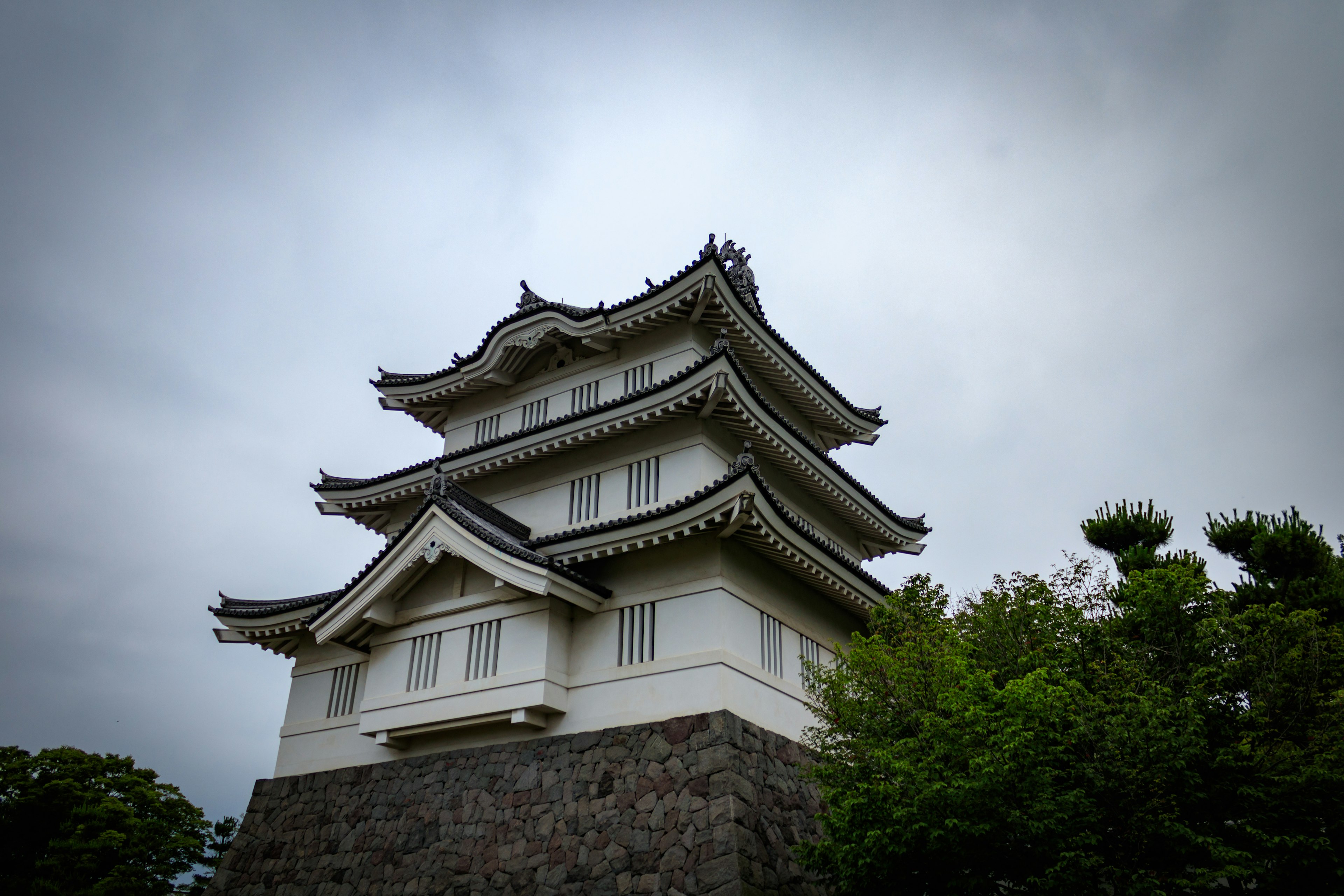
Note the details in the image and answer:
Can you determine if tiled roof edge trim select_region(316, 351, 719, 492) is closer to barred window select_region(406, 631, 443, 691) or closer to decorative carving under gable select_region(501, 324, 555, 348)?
decorative carving under gable select_region(501, 324, 555, 348)

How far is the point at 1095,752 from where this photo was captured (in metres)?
10.5

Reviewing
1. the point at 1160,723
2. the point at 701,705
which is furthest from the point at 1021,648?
the point at 701,705

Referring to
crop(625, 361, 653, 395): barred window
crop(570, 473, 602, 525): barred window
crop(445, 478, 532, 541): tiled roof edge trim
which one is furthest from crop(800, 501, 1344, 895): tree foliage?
crop(625, 361, 653, 395): barred window

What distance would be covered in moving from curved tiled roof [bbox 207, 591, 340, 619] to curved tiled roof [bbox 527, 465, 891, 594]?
4.59m

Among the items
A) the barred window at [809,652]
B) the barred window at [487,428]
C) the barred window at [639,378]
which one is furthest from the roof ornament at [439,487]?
the barred window at [809,652]

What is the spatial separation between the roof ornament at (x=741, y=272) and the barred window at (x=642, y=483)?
4.73 m

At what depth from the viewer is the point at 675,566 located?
14.4 metres

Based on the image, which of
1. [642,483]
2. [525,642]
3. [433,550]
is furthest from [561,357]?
[525,642]

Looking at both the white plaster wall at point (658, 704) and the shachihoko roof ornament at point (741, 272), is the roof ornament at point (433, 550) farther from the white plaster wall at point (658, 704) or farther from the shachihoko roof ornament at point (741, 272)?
the shachihoko roof ornament at point (741, 272)

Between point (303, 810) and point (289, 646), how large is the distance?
3589mm

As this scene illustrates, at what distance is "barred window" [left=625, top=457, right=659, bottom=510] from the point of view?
1655 cm

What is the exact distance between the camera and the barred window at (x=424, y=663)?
15.0 meters

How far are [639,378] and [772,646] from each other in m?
6.65

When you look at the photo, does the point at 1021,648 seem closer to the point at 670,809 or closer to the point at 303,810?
the point at 670,809
